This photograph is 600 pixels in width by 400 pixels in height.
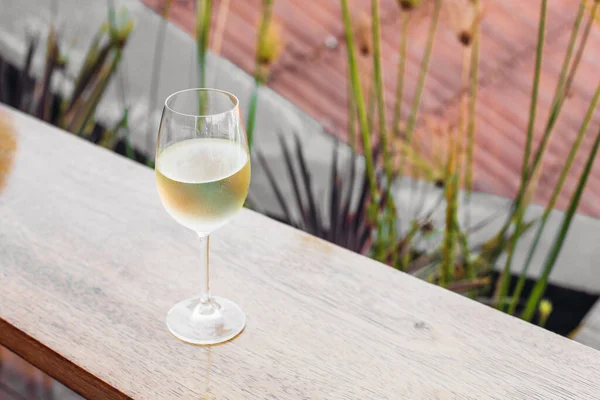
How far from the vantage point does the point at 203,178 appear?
0.62 m

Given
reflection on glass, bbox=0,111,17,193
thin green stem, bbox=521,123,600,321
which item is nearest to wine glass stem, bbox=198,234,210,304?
reflection on glass, bbox=0,111,17,193

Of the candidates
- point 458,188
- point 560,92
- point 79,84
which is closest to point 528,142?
point 560,92

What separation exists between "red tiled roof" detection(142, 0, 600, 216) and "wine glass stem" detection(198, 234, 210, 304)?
51.6 inches

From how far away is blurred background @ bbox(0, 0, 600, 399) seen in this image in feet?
4.06

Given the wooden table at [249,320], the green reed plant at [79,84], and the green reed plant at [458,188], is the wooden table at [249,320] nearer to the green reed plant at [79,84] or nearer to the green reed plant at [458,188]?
the green reed plant at [458,188]

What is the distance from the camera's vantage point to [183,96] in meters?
0.68

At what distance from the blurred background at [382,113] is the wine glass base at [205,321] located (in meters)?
0.46

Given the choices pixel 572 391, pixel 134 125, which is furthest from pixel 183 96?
pixel 134 125

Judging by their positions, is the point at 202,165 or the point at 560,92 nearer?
the point at 202,165

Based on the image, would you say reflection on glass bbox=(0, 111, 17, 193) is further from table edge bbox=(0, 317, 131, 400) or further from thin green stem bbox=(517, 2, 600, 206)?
thin green stem bbox=(517, 2, 600, 206)

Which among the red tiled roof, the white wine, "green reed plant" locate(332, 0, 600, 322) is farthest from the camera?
the red tiled roof

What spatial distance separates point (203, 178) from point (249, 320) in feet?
0.55

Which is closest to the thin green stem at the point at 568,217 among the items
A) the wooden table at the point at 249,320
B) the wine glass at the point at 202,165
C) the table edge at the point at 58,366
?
the wooden table at the point at 249,320

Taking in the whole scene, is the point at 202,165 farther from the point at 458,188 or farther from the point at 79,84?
the point at 79,84
